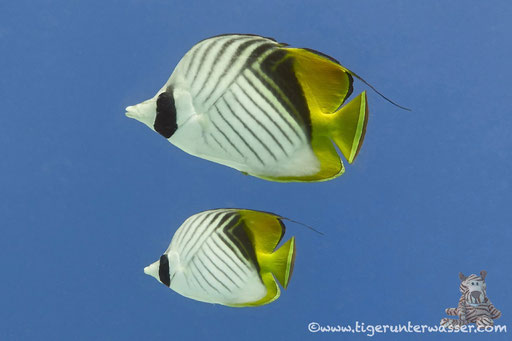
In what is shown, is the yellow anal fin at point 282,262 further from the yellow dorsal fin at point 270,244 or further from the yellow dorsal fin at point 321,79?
the yellow dorsal fin at point 321,79

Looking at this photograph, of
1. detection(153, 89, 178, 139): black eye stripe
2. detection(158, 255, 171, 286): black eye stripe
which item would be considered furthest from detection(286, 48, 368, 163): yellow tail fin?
detection(158, 255, 171, 286): black eye stripe

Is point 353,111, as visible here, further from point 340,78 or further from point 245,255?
point 245,255

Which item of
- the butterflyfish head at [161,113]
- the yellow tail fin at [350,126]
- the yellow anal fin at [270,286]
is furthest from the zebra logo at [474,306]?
the butterflyfish head at [161,113]

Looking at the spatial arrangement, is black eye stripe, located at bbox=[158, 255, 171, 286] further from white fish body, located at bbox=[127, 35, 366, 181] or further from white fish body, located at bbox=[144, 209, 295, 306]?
white fish body, located at bbox=[127, 35, 366, 181]

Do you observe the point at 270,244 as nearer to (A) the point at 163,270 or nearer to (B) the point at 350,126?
(A) the point at 163,270

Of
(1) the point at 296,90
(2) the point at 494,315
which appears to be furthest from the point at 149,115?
(2) the point at 494,315

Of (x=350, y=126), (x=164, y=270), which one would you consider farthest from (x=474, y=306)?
(x=350, y=126)
